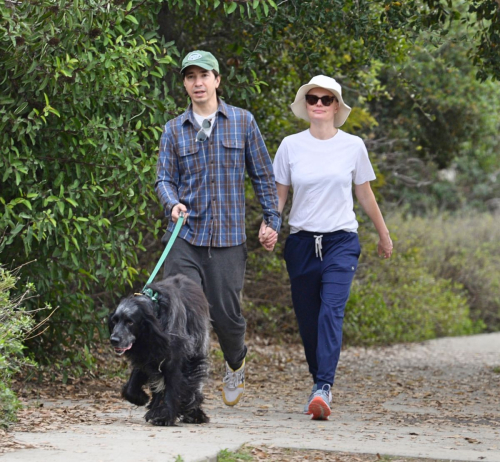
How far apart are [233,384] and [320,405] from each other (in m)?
0.83

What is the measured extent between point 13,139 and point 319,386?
291 centimetres

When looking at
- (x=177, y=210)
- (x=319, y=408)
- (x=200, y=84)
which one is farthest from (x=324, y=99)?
(x=319, y=408)

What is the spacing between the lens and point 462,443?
17.4ft

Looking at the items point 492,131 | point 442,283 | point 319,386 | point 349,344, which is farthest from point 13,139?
point 492,131

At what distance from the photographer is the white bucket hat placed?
21.6 ft

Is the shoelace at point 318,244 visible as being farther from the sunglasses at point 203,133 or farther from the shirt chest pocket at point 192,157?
the sunglasses at point 203,133

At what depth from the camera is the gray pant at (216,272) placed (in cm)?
609

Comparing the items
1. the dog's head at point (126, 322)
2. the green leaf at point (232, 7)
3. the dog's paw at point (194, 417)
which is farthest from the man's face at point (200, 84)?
the dog's paw at point (194, 417)

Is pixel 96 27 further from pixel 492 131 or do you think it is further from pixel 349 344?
pixel 492 131

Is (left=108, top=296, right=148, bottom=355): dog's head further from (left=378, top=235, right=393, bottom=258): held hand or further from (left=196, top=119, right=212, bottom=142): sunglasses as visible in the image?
(left=378, top=235, right=393, bottom=258): held hand

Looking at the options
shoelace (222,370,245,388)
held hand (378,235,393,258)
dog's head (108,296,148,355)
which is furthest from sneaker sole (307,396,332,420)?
dog's head (108,296,148,355)

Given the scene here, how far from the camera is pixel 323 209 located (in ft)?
21.5

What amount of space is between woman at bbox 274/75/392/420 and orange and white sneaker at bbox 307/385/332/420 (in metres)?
0.21

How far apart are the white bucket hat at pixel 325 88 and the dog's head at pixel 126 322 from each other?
227 centimetres
